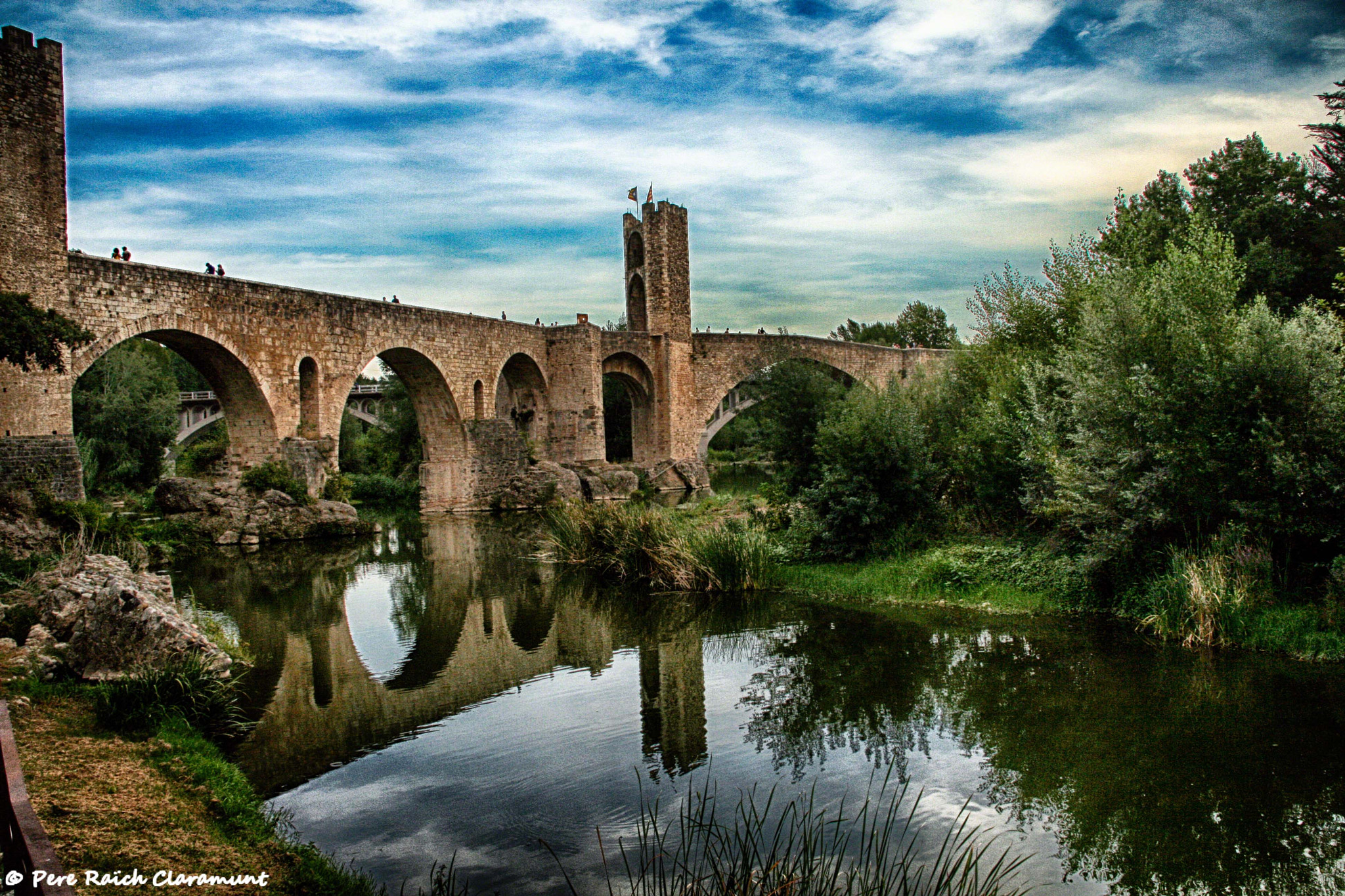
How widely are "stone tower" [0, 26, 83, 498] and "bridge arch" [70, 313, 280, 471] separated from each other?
2170 mm

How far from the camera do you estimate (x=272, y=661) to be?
8.83 m

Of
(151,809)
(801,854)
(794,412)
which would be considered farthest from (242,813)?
(794,412)

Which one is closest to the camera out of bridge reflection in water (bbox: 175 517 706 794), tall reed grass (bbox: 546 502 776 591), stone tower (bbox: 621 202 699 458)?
bridge reflection in water (bbox: 175 517 706 794)

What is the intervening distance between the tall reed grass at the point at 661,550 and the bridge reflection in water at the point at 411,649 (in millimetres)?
677

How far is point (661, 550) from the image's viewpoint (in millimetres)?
12000

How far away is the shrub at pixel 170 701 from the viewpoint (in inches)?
238

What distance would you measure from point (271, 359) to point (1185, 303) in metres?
16.9

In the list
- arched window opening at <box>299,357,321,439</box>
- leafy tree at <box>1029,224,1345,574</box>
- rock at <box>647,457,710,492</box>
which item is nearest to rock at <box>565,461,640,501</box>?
rock at <box>647,457,710,492</box>

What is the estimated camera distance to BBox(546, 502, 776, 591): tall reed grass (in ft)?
37.9

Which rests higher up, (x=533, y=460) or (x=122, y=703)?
(x=533, y=460)

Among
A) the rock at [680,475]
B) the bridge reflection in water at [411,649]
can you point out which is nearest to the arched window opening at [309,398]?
the bridge reflection in water at [411,649]

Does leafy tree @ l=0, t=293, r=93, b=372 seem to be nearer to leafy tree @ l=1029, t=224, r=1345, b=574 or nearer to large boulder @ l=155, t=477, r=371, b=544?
large boulder @ l=155, t=477, r=371, b=544

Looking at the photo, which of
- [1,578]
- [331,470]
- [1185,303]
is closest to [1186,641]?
[1185,303]

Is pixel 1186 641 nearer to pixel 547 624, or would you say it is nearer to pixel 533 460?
pixel 547 624
